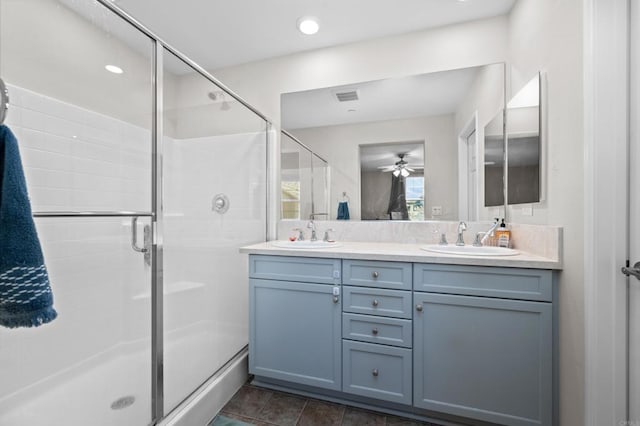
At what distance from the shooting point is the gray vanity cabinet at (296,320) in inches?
62.6

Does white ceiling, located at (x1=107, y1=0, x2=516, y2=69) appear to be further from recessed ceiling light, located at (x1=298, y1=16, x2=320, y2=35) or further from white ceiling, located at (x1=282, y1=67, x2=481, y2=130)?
white ceiling, located at (x1=282, y1=67, x2=481, y2=130)

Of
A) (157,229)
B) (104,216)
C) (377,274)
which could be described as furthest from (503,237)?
(104,216)

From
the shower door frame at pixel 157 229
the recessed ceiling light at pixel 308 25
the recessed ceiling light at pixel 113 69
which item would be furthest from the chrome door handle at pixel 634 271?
the recessed ceiling light at pixel 113 69

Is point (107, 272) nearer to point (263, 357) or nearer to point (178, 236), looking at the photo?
point (178, 236)

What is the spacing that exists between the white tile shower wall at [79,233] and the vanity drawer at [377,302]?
3.39ft

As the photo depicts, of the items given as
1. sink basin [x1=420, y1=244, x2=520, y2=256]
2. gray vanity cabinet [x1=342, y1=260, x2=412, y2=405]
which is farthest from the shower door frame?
sink basin [x1=420, y1=244, x2=520, y2=256]

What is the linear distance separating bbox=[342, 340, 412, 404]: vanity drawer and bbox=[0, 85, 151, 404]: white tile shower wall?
1067mm

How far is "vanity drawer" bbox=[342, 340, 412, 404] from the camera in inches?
57.4

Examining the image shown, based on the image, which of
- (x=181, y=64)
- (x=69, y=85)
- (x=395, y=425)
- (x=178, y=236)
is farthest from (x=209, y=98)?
(x=395, y=425)

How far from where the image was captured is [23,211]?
2.43 ft

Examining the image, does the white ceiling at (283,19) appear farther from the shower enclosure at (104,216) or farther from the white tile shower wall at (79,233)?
the white tile shower wall at (79,233)

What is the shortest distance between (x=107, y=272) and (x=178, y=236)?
0.41 meters

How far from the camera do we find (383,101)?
2086mm

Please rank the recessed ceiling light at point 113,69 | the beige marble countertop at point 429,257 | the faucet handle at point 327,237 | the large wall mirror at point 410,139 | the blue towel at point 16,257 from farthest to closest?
the faucet handle at point 327,237 → the large wall mirror at point 410,139 → the recessed ceiling light at point 113,69 → the beige marble countertop at point 429,257 → the blue towel at point 16,257
